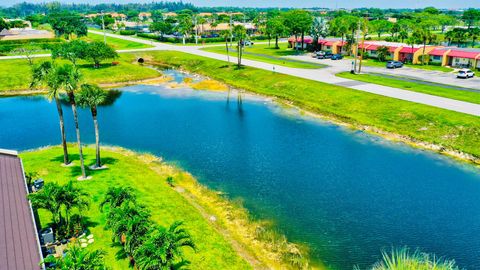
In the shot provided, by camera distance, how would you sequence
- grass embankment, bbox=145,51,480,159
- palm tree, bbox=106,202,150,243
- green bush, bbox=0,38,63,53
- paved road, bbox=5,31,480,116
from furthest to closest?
1. green bush, bbox=0,38,63,53
2. paved road, bbox=5,31,480,116
3. grass embankment, bbox=145,51,480,159
4. palm tree, bbox=106,202,150,243

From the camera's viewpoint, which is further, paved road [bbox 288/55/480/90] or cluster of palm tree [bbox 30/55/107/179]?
paved road [bbox 288/55/480/90]

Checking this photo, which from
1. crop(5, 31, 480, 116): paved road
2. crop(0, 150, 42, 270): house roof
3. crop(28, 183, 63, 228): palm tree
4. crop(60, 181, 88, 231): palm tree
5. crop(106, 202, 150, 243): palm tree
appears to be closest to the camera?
crop(0, 150, 42, 270): house roof

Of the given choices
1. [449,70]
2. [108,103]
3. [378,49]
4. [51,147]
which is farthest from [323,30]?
[51,147]

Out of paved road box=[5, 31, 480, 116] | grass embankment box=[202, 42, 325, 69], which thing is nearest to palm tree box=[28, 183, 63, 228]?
paved road box=[5, 31, 480, 116]

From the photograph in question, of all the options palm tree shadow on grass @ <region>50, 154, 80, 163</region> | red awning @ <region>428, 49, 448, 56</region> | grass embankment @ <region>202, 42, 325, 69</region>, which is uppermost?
red awning @ <region>428, 49, 448, 56</region>

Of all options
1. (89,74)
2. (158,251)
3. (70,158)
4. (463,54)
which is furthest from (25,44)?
(463,54)

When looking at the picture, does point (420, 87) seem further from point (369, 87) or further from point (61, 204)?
point (61, 204)

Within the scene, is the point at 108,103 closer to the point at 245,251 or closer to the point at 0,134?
the point at 0,134

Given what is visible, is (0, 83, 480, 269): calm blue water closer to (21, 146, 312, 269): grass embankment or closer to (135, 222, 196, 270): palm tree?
(21, 146, 312, 269): grass embankment
